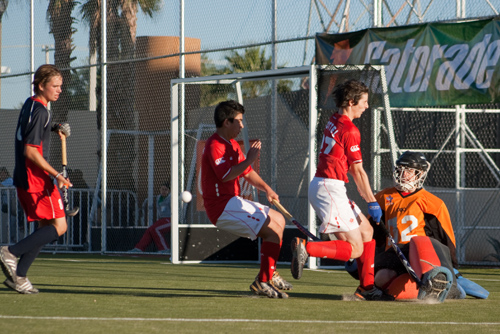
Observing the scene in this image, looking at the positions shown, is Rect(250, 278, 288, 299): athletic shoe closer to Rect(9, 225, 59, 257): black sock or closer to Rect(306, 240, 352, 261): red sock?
Rect(306, 240, 352, 261): red sock

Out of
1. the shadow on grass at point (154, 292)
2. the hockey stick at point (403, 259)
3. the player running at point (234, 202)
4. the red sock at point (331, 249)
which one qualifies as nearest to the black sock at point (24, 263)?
the shadow on grass at point (154, 292)

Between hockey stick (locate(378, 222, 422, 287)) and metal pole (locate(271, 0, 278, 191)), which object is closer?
hockey stick (locate(378, 222, 422, 287))

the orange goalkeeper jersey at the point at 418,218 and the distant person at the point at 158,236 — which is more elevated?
the orange goalkeeper jersey at the point at 418,218

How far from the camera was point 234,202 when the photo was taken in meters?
6.77

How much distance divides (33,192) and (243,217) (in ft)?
5.59

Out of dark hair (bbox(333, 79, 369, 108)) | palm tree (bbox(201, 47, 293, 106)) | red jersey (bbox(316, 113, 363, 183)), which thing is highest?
palm tree (bbox(201, 47, 293, 106))

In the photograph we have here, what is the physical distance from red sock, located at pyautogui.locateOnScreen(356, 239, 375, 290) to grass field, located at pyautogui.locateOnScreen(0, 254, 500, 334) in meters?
0.20

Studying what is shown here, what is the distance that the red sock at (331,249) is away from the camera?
6391 millimetres

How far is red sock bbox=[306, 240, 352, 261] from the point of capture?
6391 millimetres

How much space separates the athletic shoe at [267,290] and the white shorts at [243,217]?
41cm

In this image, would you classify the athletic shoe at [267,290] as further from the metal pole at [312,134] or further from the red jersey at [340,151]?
the metal pole at [312,134]

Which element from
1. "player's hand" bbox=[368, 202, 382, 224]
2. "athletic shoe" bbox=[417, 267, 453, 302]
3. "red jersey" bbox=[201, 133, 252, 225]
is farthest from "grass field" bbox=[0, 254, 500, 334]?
"red jersey" bbox=[201, 133, 252, 225]

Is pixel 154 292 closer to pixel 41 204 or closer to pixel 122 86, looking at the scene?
pixel 41 204

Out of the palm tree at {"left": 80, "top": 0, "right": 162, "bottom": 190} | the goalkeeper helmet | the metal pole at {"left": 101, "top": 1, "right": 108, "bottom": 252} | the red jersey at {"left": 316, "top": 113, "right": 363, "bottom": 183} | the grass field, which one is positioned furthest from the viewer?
the palm tree at {"left": 80, "top": 0, "right": 162, "bottom": 190}
